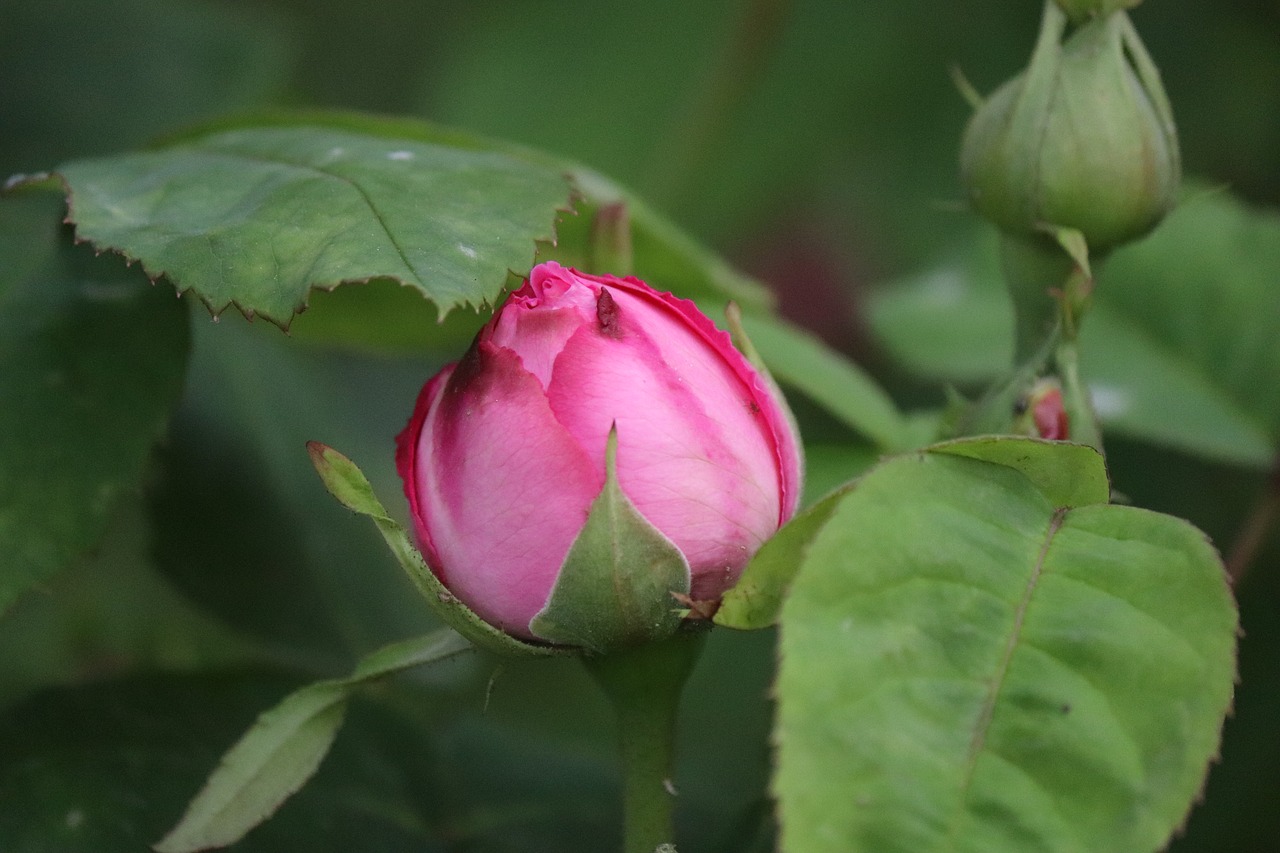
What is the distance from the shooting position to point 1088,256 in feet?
2.09

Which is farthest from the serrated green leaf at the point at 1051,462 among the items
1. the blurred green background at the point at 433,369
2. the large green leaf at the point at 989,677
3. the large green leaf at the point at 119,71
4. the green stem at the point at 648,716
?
the large green leaf at the point at 119,71

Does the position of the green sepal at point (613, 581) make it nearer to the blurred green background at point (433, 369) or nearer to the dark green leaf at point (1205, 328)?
the blurred green background at point (433, 369)

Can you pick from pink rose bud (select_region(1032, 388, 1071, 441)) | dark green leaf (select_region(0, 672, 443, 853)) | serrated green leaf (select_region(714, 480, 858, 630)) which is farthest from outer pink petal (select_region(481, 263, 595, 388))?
dark green leaf (select_region(0, 672, 443, 853))

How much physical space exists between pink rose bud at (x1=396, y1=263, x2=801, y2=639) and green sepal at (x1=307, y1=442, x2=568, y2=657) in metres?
0.01

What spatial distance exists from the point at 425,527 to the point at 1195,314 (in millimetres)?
840

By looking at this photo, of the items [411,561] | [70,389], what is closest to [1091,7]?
[411,561]

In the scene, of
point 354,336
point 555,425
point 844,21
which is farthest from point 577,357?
point 844,21

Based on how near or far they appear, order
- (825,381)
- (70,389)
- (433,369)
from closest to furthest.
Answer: (70,389), (825,381), (433,369)

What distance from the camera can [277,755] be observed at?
54 centimetres

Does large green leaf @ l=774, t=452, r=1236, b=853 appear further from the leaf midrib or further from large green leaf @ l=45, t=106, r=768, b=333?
large green leaf @ l=45, t=106, r=768, b=333

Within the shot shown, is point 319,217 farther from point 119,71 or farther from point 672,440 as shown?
point 119,71

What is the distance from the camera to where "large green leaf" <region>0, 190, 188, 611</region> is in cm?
64

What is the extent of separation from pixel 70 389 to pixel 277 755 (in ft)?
0.86

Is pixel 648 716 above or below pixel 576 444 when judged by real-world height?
below
